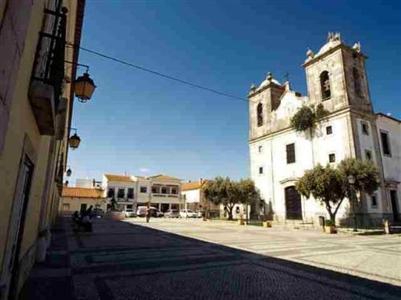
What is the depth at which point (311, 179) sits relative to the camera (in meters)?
19.7

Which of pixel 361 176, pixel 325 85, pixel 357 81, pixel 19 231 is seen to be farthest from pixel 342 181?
pixel 19 231

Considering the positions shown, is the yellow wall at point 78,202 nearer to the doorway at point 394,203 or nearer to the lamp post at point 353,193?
the lamp post at point 353,193

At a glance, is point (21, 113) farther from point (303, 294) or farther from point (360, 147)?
point (360, 147)

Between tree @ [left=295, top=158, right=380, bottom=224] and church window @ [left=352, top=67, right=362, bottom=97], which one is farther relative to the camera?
church window @ [left=352, top=67, right=362, bottom=97]

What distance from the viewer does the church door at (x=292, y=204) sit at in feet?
81.6

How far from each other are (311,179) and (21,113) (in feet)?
63.4

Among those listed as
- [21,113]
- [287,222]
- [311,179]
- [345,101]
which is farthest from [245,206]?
[21,113]

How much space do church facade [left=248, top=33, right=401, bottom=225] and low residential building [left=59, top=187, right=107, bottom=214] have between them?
30.4m

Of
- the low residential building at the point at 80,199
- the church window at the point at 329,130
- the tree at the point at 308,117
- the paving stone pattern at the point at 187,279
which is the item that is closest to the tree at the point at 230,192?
the tree at the point at 308,117

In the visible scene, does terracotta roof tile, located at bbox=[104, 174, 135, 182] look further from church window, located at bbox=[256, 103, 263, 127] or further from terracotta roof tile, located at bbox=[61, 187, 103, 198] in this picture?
church window, located at bbox=[256, 103, 263, 127]

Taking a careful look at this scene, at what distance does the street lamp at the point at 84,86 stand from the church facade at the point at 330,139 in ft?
65.7

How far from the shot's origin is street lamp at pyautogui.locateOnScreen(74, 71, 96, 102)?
238 inches

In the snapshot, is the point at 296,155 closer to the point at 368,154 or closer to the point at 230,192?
the point at 368,154

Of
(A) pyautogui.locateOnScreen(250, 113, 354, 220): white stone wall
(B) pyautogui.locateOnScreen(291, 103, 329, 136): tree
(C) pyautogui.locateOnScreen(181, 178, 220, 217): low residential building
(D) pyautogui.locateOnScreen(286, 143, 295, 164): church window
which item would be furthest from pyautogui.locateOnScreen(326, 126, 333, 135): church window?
(C) pyautogui.locateOnScreen(181, 178, 220, 217): low residential building
